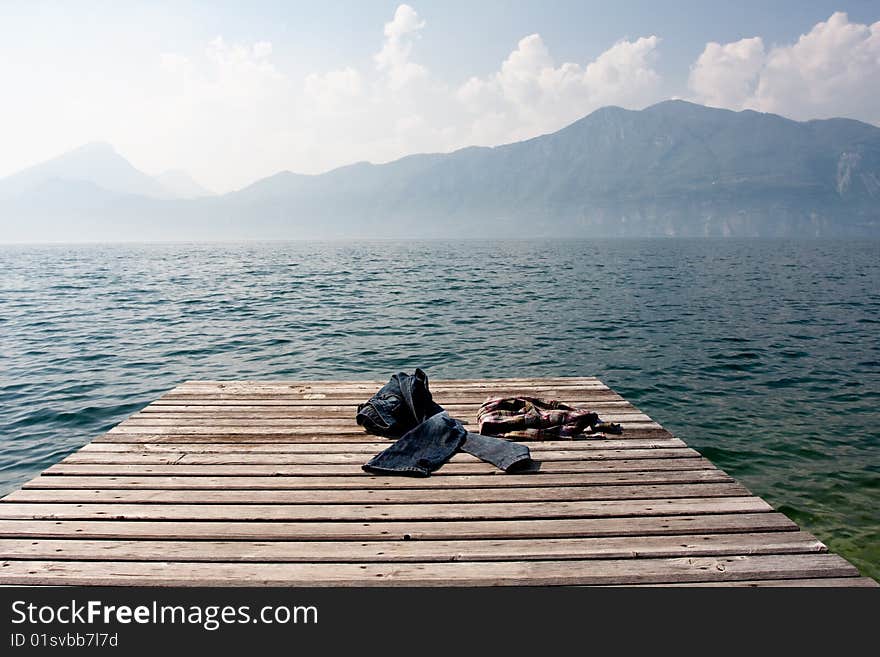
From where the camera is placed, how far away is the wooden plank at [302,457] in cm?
529

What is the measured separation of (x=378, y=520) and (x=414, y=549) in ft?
1.66

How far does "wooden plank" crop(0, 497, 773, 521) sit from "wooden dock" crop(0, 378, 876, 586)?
0.05ft

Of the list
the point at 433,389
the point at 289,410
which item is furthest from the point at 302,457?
the point at 433,389

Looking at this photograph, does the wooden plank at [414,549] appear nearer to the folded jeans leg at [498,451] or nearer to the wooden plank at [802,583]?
the wooden plank at [802,583]

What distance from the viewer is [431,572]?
11.3 ft

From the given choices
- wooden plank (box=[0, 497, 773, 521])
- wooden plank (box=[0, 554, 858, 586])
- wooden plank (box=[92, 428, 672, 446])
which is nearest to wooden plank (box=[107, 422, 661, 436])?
wooden plank (box=[92, 428, 672, 446])

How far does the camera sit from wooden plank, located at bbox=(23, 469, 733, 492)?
4.72 meters

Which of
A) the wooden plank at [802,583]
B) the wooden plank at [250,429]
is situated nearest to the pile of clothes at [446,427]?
the wooden plank at [250,429]

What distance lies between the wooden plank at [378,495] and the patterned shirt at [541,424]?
1.23 metres

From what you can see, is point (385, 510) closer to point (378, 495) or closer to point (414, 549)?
point (378, 495)

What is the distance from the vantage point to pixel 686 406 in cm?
1165

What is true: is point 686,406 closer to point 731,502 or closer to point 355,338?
point 731,502
